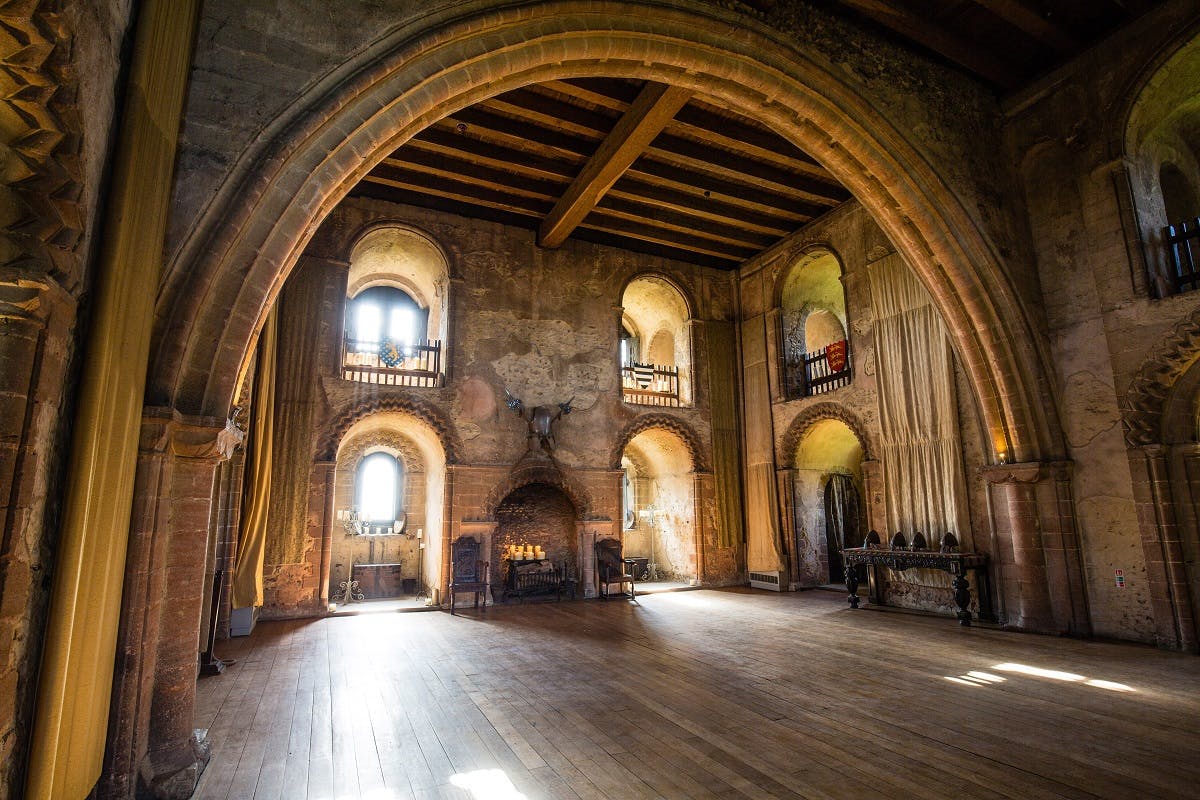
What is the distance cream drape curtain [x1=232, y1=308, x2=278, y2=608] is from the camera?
755 cm

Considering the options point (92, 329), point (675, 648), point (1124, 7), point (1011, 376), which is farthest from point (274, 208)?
point (1124, 7)

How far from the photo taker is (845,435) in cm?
1200

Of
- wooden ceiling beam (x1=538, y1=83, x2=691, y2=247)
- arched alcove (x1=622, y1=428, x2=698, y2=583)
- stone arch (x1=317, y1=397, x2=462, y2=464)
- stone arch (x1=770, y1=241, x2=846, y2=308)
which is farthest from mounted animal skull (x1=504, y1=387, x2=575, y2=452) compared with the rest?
stone arch (x1=770, y1=241, x2=846, y2=308)

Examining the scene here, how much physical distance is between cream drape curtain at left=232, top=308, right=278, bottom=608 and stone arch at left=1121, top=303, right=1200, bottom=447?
1028 cm

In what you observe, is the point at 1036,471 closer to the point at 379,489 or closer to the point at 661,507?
the point at 661,507

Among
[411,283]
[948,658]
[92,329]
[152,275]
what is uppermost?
[411,283]

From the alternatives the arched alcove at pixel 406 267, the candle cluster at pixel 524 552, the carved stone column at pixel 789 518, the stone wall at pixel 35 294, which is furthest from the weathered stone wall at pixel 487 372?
the stone wall at pixel 35 294

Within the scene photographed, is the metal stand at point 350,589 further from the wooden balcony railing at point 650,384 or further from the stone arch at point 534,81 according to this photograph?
the stone arch at point 534,81

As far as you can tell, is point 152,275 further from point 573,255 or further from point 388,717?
point 573,255

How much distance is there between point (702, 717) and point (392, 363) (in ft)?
25.9

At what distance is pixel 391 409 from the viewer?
9.74m

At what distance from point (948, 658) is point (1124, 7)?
752cm

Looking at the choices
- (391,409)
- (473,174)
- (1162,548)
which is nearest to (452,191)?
(473,174)

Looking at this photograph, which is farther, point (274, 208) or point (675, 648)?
point (675, 648)
